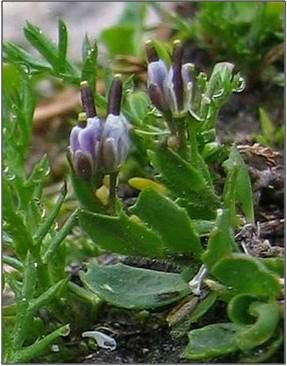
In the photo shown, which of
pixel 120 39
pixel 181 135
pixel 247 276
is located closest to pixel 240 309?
pixel 247 276

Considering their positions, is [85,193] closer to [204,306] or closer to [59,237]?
[59,237]

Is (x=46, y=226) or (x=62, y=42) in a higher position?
(x=62, y=42)

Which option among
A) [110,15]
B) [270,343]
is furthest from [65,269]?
[110,15]

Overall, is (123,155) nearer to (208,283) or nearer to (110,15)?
(208,283)

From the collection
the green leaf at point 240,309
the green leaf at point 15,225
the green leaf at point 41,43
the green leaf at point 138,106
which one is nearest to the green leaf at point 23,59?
the green leaf at point 41,43

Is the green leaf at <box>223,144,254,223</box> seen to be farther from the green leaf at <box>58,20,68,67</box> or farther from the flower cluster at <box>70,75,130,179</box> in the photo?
the green leaf at <box>58,20,68,67</box>

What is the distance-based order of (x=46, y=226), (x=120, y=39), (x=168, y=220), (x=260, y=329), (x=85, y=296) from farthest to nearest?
(x=120, y=39) < (x=85, y=296) < (x=46, y=226) < (x=168, y=220) < (x=260, y=329)

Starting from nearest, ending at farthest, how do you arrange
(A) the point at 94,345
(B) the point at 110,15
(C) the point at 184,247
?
(C) the point at 184,247 → (A) the point at 94,345 → (B) the point at 110,15
